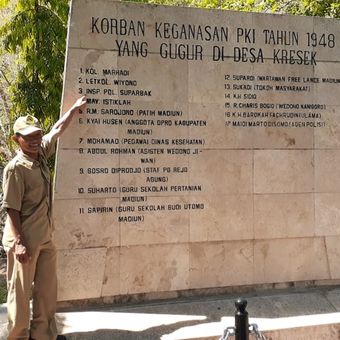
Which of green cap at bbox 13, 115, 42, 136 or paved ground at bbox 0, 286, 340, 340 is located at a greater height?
green cap at bbox 13, 115, 42, 136

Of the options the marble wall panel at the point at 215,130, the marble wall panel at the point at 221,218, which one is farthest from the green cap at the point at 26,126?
the marble wall panel at the point at 221,218

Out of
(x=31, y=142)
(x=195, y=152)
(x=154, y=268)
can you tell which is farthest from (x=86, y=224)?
(x=195, y=152)

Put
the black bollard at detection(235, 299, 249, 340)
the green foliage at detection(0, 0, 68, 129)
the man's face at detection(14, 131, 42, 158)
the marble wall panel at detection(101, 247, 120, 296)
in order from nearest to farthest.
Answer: the black bollard at detection(235, 299, 249, 340), the man's face at detection(14, 131, 42, 158), the marble wall panel at detection(101, 247, 120, 296), the green foliage at detection(0, 0, 68, 129)

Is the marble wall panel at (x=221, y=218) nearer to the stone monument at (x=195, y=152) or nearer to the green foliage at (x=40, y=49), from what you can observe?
the stone monument at (x=195, y=152)

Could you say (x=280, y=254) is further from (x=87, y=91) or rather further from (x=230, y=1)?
(x=230, y=1)

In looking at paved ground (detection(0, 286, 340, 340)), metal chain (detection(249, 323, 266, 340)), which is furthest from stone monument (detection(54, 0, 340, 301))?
metal chain (detection(249, 323, 266, 340))

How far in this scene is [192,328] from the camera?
4.75m

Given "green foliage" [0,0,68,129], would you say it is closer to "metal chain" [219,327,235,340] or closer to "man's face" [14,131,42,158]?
"man's face" [14,131,42,158]

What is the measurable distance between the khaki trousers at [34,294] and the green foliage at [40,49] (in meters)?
3.70

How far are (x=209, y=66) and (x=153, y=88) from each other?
0.71m

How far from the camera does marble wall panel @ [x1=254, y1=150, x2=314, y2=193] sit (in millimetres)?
5652

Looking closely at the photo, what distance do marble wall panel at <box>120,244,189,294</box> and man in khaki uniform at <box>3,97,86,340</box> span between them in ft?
Result: 3.48

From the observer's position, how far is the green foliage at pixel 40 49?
7438 mm

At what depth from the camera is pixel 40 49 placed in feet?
24.8
